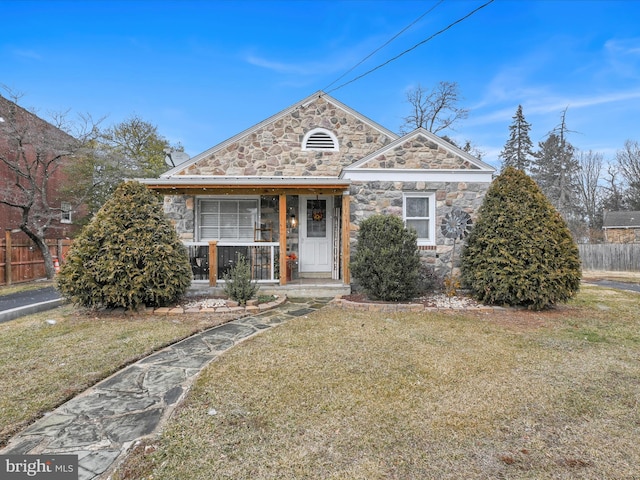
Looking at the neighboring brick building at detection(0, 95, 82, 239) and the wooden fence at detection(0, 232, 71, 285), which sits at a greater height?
the neighboring brick building at detection(0, 95, 82, 239)

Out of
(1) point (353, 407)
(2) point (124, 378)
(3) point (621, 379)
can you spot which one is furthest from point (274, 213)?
(3) point (621, 379)

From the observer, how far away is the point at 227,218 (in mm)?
9109

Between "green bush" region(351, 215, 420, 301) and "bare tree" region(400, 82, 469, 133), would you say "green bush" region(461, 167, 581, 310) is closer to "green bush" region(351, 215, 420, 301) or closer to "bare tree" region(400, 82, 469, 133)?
"green bush" region(351, 215, 420, 301)

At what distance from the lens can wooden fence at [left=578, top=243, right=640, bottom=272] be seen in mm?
15886

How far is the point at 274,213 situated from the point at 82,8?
23.5 feet

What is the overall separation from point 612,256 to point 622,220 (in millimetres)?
8219

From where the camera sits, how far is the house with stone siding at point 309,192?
766cm

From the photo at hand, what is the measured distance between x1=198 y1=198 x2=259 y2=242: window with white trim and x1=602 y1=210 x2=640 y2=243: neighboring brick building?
84.2 ft

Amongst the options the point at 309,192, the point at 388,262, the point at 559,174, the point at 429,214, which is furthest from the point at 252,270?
the point at 559,174

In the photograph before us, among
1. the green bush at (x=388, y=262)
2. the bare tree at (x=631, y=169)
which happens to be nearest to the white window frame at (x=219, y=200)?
the green bush at (x=388, y=262)

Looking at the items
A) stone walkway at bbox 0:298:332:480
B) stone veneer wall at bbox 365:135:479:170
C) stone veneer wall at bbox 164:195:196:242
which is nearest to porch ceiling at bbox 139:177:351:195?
stone veneer wall at bbox 164:195:196:242

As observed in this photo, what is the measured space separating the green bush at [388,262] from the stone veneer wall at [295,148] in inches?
133

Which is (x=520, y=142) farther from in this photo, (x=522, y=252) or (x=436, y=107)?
(x=522, y=252)

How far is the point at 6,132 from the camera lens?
11188 mm
